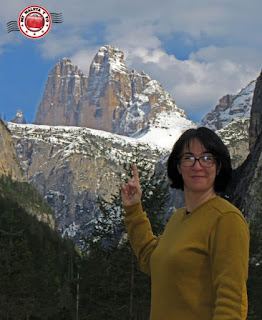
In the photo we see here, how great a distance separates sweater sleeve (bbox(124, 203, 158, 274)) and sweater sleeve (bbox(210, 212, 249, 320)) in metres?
1.13

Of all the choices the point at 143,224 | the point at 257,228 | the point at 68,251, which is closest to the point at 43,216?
the point at 68,251

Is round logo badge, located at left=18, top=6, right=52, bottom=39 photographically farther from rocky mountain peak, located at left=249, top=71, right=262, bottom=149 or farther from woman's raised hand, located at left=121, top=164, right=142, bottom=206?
rocky mountain peak, located at left=249, top=71, right=262, bottom=149

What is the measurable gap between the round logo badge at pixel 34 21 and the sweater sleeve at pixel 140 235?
2127 centimetres

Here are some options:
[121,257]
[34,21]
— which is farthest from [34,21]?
[121,257]

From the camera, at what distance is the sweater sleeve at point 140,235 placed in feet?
13.6

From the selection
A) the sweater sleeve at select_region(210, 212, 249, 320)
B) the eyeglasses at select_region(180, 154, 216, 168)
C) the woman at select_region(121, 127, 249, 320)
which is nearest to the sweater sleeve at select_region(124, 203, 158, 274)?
the woman at select_region(121, 127, 249, 320)

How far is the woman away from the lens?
299cm

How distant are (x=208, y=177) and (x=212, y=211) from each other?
36 centimetres

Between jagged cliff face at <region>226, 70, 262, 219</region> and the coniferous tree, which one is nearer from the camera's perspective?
the coniferous tree

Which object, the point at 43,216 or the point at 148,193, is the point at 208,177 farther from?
the point at 43,216

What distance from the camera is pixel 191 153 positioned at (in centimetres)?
357

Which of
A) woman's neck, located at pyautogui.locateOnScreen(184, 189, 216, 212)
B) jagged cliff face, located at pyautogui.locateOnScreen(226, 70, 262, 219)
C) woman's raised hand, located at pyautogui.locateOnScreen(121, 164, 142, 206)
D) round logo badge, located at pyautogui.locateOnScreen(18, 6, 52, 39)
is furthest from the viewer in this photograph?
jagged cliff face, located at pyautogui.locateOnScreen(226, 70, 262, 219)

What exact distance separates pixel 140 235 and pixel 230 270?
1.40 meters

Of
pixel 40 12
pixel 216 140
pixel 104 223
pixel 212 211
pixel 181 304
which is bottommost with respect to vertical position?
pixel 181 304
